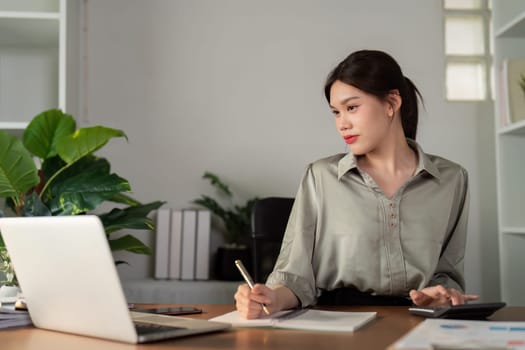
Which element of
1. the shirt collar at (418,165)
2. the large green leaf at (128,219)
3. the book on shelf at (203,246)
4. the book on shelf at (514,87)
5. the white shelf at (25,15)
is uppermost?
the white shelf at (25,15)

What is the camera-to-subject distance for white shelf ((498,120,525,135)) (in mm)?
2774

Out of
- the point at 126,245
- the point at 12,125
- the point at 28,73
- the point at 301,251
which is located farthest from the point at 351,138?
the point at 28,73

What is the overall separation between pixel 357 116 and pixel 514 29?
1539 mm

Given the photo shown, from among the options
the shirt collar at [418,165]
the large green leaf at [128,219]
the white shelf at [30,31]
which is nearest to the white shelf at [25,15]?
the white shelf at [30,31]

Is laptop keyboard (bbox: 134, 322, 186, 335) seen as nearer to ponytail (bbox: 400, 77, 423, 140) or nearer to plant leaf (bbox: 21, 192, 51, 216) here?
ponytail (bbox: 400, 77, 423, 140)

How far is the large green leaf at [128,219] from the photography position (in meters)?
2.49

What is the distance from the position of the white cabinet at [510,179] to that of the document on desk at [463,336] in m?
2.01

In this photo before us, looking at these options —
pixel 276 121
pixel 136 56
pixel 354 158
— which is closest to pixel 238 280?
pixel 276 121

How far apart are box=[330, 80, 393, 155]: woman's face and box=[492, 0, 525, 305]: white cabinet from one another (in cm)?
140

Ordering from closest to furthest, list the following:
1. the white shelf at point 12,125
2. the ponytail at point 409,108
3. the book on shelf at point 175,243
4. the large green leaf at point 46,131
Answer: the ponytail at point 409,108 → the large green leaf at point 46,131 → the white shelf at point 12,125 → the book on shelf at point 175,243

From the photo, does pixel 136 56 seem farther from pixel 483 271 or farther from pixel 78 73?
pixel 483 271

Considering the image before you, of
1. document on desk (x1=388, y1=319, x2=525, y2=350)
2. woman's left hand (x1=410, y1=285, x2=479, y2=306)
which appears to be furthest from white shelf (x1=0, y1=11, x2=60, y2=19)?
document on desk (x1=388, y1=319, x2=525, y2=350)

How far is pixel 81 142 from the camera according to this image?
7.80 feet

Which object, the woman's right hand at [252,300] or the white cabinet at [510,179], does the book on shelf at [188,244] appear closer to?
the white cabinet at [510,179]
